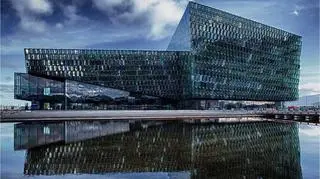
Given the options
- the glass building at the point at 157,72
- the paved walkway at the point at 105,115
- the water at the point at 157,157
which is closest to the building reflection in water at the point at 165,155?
the water at the point at 157,157

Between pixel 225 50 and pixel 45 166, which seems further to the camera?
pixel 225 50

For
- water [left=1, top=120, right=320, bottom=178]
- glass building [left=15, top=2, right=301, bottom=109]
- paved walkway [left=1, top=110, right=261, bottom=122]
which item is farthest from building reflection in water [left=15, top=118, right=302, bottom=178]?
glass building [left=15, top=2, right=301, bottom=109]

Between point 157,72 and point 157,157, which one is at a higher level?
point 157,72

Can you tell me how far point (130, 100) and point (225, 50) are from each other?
27.9 meters

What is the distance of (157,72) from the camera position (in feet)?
348

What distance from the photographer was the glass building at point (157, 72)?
9981 centimetres

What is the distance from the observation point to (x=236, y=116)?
7919cm

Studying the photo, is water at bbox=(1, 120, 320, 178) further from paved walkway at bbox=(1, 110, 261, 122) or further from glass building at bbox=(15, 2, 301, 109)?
glass building at bbox=(15, 2, 301, 109)

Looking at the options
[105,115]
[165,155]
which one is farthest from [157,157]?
[105,115]

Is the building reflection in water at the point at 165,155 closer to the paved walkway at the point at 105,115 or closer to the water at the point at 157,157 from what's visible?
the water at the point at 157,157

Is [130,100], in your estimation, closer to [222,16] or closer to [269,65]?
[222,16]

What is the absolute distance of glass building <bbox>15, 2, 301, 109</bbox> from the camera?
327ft

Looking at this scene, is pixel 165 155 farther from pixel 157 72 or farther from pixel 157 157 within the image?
pixel 157 72

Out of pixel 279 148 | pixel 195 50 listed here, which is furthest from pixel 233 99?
pixel 279 148
